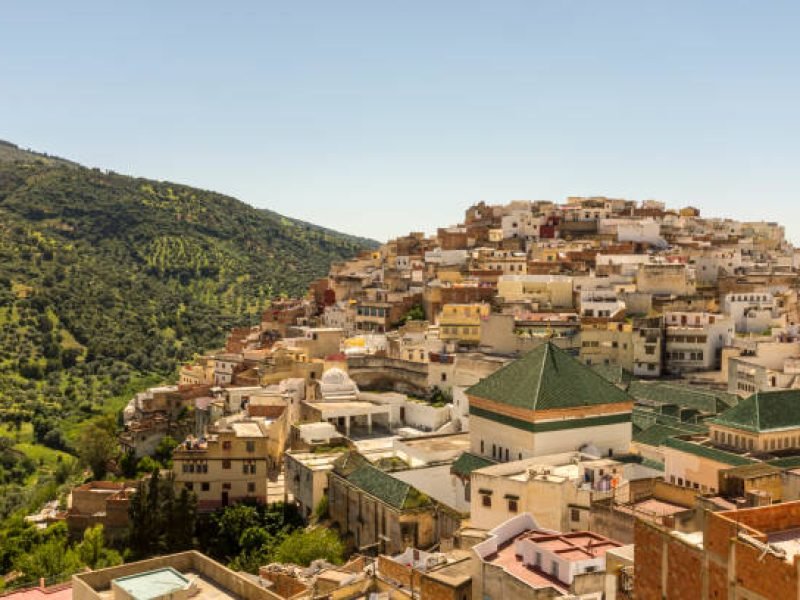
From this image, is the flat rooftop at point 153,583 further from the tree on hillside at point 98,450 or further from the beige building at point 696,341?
the tree on hillside at point 98,450

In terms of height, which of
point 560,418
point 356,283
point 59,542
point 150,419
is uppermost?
point 356,283

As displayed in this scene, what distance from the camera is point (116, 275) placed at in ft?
358

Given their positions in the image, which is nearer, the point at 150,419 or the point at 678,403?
the point at 678,403

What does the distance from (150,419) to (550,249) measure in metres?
27.9

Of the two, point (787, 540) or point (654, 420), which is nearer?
point (787, 540)

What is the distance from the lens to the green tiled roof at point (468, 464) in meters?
26.3

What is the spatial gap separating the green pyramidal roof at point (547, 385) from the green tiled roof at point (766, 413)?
3.41 meters

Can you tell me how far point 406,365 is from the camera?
4253 centimetres

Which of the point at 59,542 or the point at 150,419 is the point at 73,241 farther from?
the point at 59,542

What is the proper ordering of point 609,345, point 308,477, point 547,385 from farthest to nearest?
1. point 609,345
2. point 308,477
3. point 547,385

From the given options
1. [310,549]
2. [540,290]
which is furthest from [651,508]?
[540,290]

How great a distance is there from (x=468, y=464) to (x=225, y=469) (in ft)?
36.5

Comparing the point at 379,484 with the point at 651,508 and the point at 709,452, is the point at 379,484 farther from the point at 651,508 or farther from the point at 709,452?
the point at 709,452

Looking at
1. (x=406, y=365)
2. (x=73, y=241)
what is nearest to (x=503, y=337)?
(x=406, y=365)
